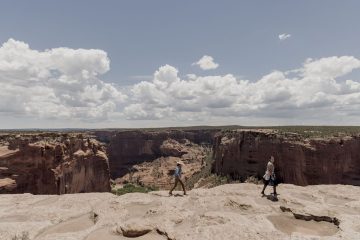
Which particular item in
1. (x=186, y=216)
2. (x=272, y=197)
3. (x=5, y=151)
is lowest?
(x=186, y=216)

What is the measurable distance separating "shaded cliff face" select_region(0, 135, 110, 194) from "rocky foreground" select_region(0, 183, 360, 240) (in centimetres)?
2747

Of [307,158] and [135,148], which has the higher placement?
[307,158]

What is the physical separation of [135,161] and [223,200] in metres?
137

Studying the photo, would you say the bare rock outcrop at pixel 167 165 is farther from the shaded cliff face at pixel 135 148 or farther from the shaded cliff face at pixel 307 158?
the shaded cliff face at pixel 307 158

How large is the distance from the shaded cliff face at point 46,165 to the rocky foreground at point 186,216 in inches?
1081

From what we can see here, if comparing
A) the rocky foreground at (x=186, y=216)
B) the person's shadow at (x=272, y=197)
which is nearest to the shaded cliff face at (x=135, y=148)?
the rocky foreground at (x=186, y=216)

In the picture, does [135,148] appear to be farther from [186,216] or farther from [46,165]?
[186,216]

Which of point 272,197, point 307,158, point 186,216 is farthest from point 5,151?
point 307,158

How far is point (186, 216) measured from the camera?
15.3m

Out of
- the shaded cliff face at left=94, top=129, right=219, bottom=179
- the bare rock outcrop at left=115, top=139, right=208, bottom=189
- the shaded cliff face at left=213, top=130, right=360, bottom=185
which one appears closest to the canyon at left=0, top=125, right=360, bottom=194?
the shaded cliff face at left=213, top=130, right=360, bottom=185

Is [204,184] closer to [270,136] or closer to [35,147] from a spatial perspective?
[270,136]

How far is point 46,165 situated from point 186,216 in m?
40.2

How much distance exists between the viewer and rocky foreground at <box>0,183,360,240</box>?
44.8 ft

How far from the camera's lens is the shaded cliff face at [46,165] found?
45.5 metres
